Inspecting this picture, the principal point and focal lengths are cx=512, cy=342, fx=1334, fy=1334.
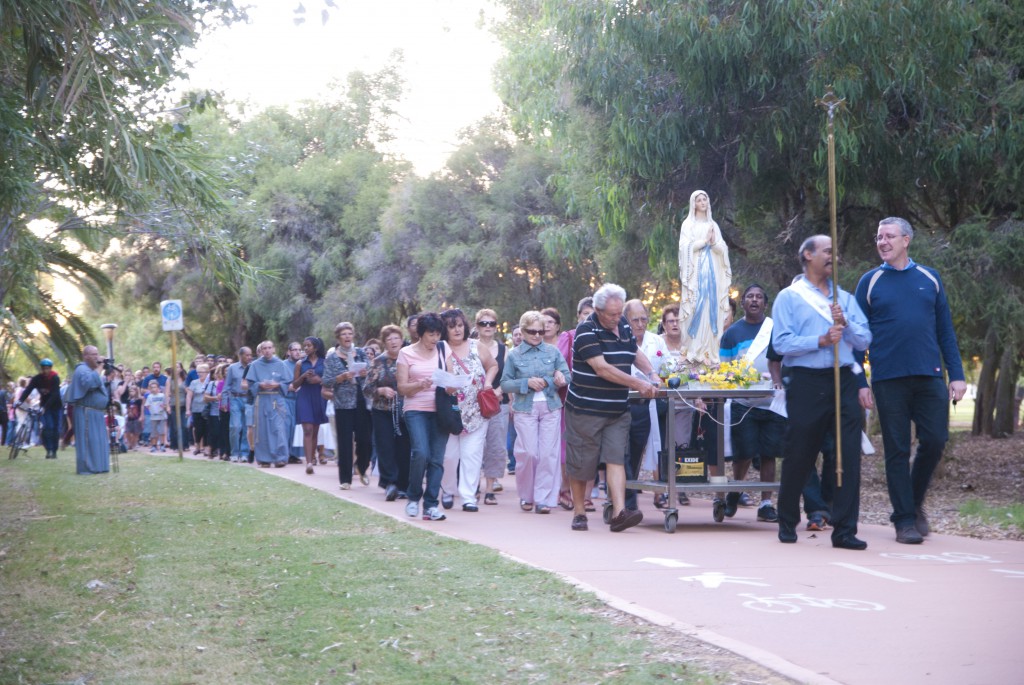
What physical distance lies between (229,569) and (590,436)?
135 inches

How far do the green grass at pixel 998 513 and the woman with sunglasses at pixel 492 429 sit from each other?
4.96 meters

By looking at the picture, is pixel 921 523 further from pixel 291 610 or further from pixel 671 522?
pixel 291 610

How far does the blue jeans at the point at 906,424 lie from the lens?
384 inches

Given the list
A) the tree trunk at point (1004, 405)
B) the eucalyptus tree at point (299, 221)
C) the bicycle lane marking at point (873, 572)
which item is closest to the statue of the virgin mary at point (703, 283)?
the bicycle lane marking at point (873, 572)

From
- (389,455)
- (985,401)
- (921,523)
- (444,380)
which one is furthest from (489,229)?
(921,523)

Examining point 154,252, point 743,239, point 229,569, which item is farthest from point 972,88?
point 154,252

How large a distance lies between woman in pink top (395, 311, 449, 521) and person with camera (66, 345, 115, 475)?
10.4 m

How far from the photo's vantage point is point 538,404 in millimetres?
13547

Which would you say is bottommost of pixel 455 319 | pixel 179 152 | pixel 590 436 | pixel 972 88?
pixel 590 436

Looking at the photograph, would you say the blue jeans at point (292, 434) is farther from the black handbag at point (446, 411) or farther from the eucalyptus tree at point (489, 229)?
the black handbag at point (446, 411)

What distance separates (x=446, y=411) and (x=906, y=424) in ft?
14.5

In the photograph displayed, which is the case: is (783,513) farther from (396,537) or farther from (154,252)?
(154,252)

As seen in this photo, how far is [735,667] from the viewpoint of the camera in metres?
5.54

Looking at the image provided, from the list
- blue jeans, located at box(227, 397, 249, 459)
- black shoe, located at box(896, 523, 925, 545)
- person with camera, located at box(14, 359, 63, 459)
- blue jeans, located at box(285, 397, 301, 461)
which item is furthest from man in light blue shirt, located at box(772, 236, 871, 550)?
person with camera, located at box(14, 359, 63, 459)
